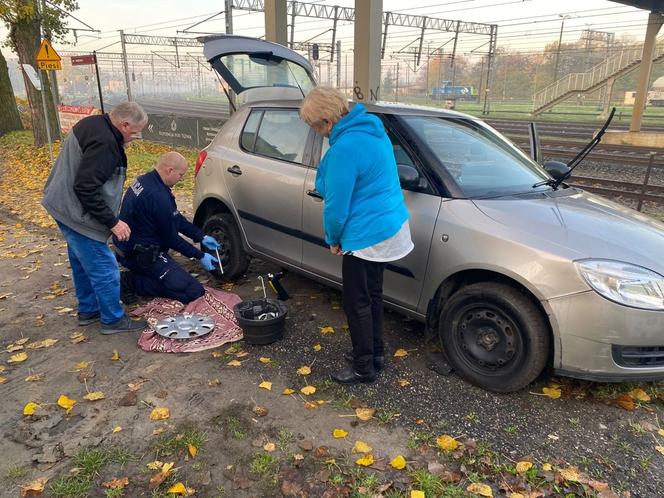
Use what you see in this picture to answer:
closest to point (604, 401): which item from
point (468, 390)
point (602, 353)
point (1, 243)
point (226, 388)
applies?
point (602, 353)

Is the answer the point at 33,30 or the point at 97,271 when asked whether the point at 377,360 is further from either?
the point at 33,30

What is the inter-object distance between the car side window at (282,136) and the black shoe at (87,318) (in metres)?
1.98

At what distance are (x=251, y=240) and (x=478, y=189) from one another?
7.13ft

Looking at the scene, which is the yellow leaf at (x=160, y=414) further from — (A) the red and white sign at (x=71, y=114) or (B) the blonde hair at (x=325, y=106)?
(A) the red and white sign at (x=71, y=114)

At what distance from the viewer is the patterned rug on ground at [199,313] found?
12.2 feet

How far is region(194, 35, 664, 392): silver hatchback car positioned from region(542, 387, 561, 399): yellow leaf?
0.92 ft

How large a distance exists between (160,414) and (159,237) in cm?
192

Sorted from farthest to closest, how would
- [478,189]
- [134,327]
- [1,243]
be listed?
[1,243] < [134,327] < [478,189]

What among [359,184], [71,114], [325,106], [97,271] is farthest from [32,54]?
[359,184]

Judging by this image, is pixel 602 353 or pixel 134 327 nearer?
pixel 602 353

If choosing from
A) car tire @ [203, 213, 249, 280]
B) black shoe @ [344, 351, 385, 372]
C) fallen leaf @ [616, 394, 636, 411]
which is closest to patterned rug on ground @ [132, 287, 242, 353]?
car tire @ [203, 213, 249, 280]

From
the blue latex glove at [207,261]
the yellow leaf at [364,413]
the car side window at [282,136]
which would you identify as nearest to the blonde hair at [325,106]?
the car side window at [282,136]

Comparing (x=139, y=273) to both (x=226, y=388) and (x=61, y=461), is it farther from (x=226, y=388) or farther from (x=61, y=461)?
(x=61, y=461)

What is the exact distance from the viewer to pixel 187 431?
2.78 m
